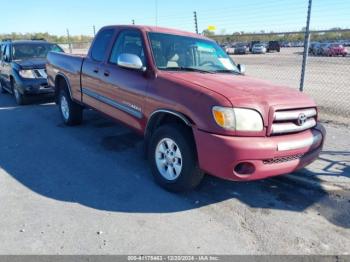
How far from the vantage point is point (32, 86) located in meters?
8.49

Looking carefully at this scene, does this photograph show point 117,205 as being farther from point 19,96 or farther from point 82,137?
point 19,96

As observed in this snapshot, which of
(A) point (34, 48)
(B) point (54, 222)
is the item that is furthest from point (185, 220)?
(A) point (34, 48)

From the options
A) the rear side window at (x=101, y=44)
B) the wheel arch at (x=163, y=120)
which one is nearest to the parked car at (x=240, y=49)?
the rear side window at (x=101, y=44)

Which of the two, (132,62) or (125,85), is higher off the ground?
(132,62)

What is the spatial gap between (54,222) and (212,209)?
1.67 meters

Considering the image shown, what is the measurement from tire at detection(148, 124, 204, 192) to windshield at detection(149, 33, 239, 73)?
0.96m

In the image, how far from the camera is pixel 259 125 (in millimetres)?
3326

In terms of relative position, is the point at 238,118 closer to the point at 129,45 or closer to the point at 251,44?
the point at 129,45

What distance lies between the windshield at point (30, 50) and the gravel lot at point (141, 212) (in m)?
5.23

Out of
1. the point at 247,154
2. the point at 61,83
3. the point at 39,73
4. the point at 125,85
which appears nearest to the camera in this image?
the point at 247,154

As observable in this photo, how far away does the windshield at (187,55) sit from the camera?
4.36 meters

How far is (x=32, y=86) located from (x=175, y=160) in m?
→ 6.14

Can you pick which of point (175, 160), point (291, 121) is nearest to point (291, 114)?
point (291, 121)

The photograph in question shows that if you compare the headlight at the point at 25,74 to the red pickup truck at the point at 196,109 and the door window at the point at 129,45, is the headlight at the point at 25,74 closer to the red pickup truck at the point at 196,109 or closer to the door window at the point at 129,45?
the red pickup truck at the point at 196,109
